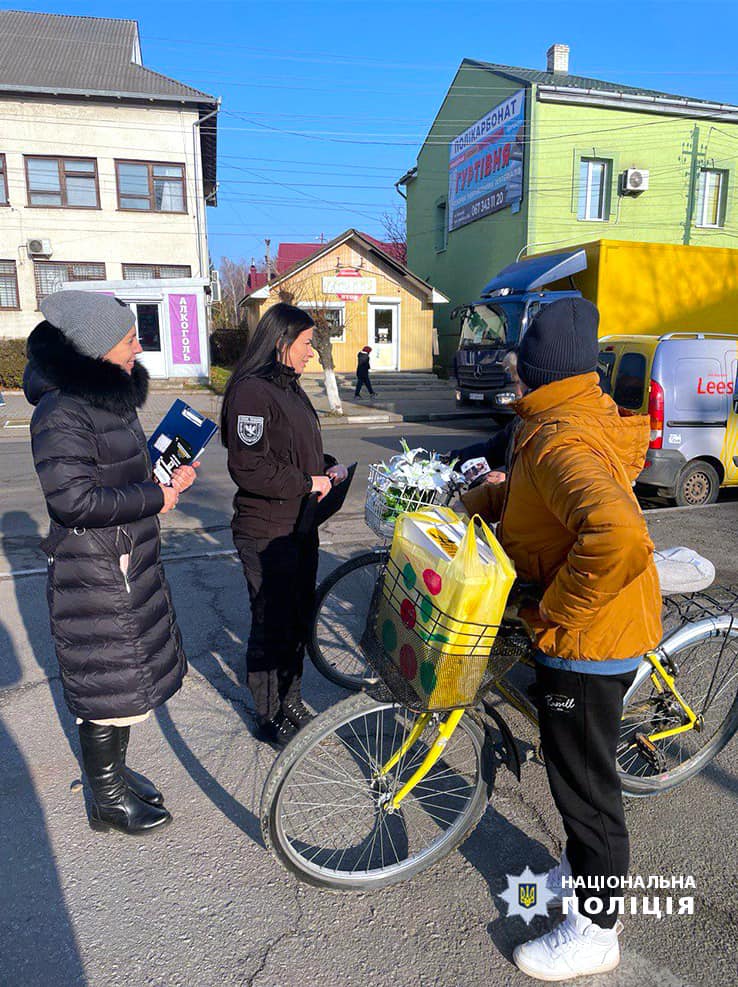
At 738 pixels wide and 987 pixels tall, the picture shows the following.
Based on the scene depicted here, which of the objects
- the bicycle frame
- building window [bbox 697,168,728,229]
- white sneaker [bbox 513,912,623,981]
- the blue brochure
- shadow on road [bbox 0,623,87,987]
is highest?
building window [bbox 697,168,728,229]

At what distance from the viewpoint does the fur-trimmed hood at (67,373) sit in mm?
2363

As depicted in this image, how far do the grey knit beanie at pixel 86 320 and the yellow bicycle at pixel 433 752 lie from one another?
1285 mm

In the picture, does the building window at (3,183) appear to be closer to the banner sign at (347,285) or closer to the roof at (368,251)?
the roof at (368,251)

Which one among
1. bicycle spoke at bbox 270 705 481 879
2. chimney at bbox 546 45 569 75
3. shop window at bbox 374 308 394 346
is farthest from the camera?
shop window at bbox 374 308 394 346


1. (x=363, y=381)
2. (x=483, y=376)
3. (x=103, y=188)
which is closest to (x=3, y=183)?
(x=103, y=188)

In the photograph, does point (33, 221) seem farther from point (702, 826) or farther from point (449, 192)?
point (702, 826)

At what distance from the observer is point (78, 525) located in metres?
2.37

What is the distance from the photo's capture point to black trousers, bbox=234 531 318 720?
3213mm

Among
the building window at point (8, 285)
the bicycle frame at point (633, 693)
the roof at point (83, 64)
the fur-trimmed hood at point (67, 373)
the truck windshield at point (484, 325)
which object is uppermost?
the roof at point (83, 64)

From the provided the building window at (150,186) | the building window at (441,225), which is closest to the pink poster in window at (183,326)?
the building window at (150,186)

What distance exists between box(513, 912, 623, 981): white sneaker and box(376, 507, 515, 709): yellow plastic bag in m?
0.79

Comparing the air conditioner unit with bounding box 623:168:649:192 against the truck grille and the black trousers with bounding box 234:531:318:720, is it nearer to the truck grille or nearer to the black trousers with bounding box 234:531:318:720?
the truck grille

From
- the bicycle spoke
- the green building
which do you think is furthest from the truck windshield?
the bicycle spoke

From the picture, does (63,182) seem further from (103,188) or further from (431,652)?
(431,652)
